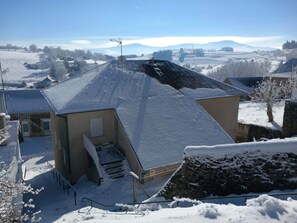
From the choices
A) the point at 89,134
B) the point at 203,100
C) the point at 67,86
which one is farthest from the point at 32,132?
the point at 203,100

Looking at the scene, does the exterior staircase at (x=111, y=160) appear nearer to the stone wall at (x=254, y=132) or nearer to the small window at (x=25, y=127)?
the stone wall at (x=254, y=132)

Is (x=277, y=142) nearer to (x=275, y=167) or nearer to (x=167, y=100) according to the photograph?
(x=275, y=167)

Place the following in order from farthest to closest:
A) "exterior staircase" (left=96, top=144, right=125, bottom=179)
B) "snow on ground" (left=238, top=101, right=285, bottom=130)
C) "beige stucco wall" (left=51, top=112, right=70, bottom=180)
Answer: "snow on ground" (left=238, top=101, right=285, bottom=130)
"beige stucco wall" (left=51, top=112, right=70, bottom=180)
"exterior staircase" (left=96, top=144, right=125, bottom=179)

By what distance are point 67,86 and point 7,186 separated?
13.0 meters

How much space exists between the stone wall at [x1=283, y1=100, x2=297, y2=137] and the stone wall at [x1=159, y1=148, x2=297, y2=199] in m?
10.9

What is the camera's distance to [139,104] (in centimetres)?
1736

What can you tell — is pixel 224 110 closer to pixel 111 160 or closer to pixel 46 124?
pixel 111 160

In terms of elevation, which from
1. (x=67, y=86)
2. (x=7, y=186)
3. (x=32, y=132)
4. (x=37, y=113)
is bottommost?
(x=32, y=132)

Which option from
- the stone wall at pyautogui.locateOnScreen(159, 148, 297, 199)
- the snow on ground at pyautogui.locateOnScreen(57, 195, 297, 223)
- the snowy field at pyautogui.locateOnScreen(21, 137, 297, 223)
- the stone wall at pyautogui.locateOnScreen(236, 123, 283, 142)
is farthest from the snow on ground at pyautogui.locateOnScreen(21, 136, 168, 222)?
the stone wall at pyautogui.locateOnScreen(236, 123, 283, 142)

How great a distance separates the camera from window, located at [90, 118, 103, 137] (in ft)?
54.8

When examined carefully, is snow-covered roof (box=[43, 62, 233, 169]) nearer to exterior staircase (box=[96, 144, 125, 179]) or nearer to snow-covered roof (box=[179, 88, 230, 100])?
snow-covered roof (box=[179, 88, 230, 100])

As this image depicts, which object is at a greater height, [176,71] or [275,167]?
[176,71]

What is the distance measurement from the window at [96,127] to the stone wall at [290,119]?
13194mm

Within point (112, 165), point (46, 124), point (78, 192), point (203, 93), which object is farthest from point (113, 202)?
point (46, 124)
